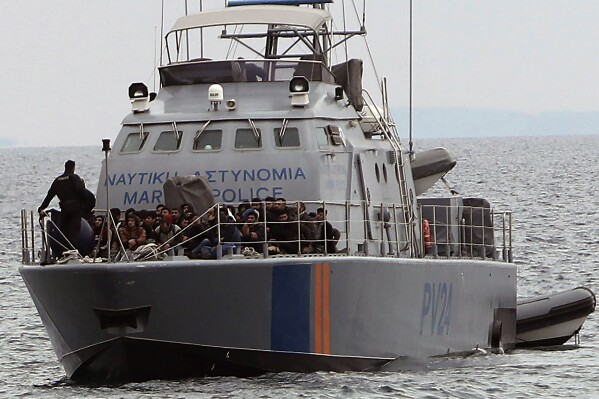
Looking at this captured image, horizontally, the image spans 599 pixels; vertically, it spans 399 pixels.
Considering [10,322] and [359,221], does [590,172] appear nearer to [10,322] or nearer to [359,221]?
[10,322]

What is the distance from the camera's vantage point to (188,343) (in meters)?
21.2

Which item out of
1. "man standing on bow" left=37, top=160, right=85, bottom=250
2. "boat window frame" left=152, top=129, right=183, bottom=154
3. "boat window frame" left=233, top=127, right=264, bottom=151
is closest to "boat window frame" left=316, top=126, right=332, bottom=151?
"boat window frame" left=233, top=127, right=264, bottom=151

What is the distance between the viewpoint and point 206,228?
2164 centimetres

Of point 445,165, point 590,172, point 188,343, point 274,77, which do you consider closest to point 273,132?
point 274,77

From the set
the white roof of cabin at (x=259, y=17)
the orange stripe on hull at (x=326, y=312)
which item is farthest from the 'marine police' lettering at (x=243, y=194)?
the white roof of cabin at (x=259, y=17)

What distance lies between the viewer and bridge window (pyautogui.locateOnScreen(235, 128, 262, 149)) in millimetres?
23797

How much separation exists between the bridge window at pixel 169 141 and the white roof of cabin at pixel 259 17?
1913mm

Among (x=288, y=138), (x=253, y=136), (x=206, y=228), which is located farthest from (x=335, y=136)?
(x=206, y=228)

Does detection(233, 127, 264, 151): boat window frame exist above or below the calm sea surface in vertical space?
above

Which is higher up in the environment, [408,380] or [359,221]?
[359,221]

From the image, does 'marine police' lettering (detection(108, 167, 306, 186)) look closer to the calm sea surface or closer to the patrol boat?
the patrol boat

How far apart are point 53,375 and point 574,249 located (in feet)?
84.2

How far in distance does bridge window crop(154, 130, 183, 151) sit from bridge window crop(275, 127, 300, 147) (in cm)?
139

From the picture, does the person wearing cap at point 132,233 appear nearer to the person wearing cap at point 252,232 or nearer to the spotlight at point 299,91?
the person wearing cap at point 252,232
